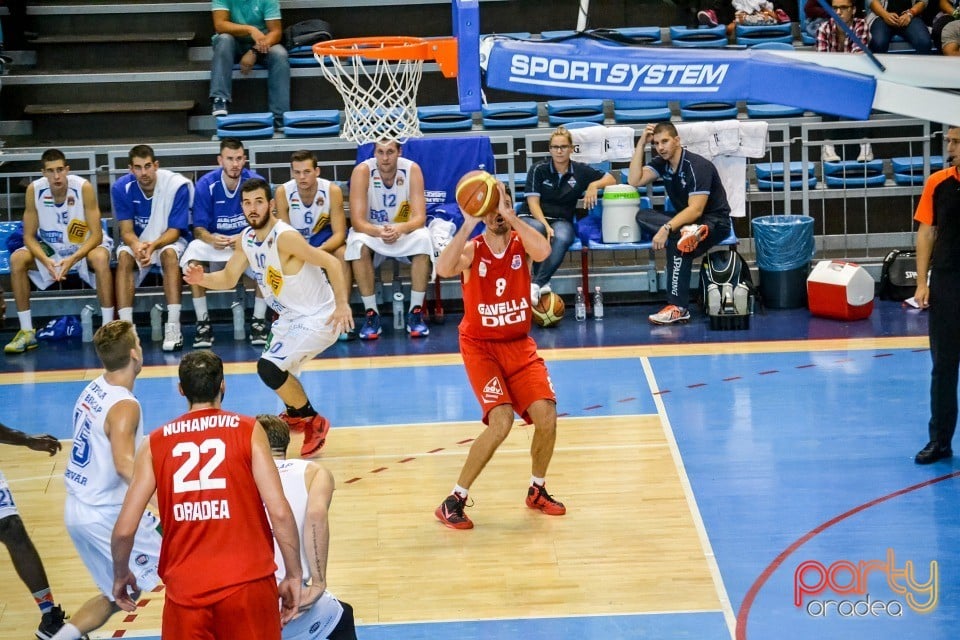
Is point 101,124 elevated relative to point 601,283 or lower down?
elevated

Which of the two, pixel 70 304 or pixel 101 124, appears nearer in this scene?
pixel 70 304

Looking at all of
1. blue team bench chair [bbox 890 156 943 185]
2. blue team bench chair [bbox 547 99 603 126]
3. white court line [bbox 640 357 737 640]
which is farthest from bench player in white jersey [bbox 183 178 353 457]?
blue team bench chair [bbox 890 156 943 185]

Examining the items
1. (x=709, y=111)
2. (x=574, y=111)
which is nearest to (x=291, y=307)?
(x=574, y=111)

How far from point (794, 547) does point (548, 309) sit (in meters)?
5.75

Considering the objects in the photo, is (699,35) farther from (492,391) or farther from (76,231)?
(492,391)

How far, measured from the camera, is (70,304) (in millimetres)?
13164

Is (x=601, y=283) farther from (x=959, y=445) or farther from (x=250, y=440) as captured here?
(x=250, y=440)

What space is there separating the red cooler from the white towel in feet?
20.9

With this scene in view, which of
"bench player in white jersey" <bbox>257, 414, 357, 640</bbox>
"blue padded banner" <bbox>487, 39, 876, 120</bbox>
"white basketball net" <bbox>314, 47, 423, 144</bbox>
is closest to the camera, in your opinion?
"blue padded banner" <bbox>487, 39, 876, 120</bbox>

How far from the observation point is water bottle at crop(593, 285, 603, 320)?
12930mm

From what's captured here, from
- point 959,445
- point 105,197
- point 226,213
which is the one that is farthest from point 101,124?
point 959,445

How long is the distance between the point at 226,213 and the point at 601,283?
12.9ft

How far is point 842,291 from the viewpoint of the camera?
1225 cm

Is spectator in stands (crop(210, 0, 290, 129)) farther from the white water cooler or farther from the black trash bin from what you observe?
the black trash bin
